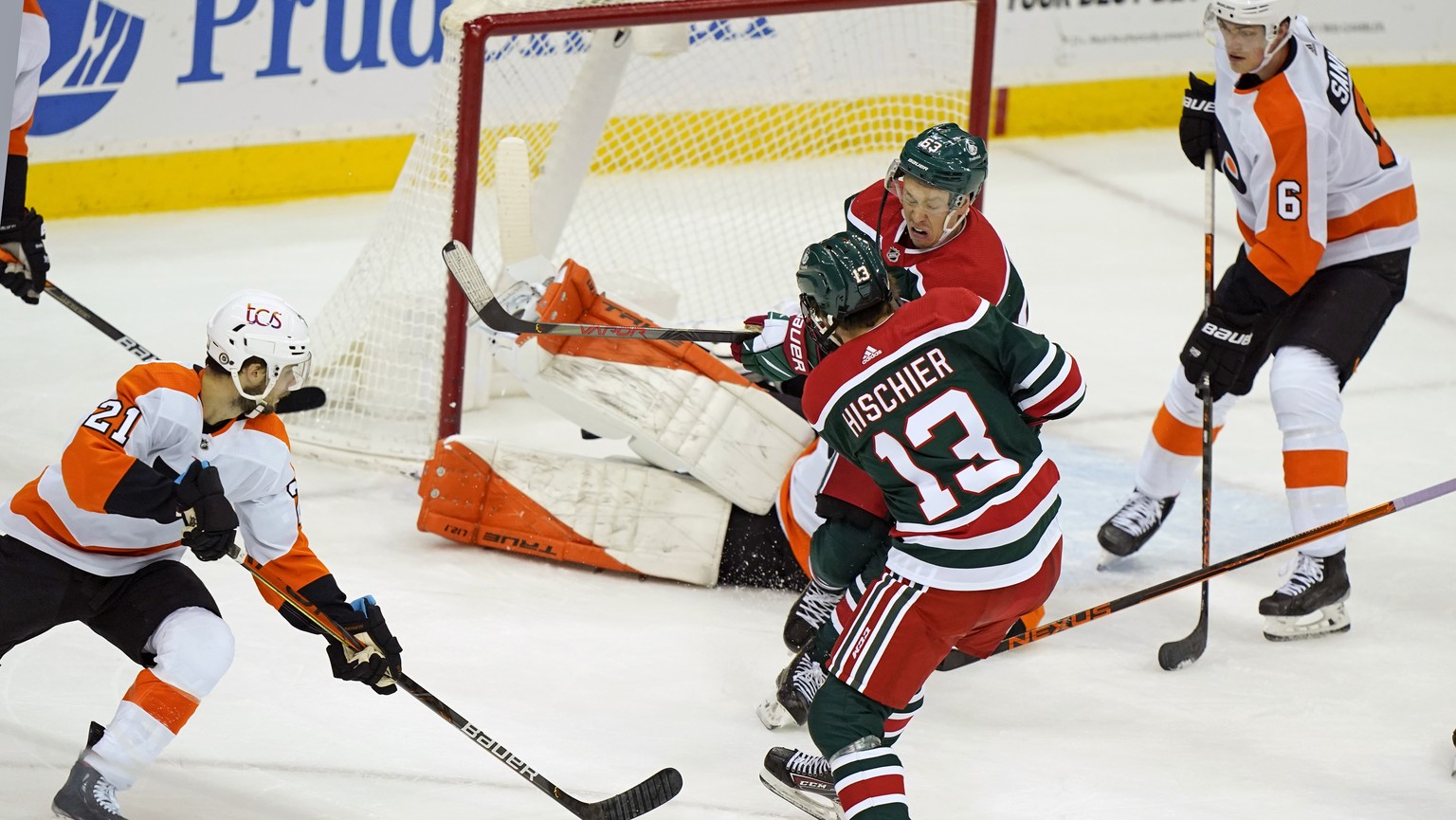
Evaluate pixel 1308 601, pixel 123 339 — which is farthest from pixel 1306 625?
pixel 123 339

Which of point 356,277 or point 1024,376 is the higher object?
point 1024,376

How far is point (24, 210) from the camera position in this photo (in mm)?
3879

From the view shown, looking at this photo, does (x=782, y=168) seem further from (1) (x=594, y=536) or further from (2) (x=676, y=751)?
(2) (x=676, y=751)

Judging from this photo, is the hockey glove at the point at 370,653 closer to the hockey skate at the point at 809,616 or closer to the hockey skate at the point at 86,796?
the hockey skate at the point at 86,796

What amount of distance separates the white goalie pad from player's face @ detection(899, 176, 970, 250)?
882 mm

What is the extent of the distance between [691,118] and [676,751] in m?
2.80

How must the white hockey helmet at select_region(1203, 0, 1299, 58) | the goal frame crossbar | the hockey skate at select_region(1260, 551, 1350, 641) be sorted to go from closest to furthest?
the white hockey helmet at select_region(1203, 0, 1299, 58), the hockey skate at select_region(1260, 551, 1350, 641), the goal frame crossbar

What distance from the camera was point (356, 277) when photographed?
446 centimetres

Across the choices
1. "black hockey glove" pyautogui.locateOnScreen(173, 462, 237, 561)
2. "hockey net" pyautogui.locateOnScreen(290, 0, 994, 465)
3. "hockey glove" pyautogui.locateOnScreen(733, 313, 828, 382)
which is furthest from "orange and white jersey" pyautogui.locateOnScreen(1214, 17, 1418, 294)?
"black hockey glove" pyautogui.locateOnScreen(173, 462, 237, 561)

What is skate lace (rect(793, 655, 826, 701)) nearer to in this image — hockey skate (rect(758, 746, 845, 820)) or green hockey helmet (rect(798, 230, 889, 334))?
hockey skate (rect(758, 746, 845, 820))

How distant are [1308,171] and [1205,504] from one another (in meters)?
0.71

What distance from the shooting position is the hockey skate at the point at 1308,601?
3629mm

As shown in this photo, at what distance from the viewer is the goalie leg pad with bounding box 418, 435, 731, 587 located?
379 centimetres

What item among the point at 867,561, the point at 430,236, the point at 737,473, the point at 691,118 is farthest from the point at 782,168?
the point at 867,561
